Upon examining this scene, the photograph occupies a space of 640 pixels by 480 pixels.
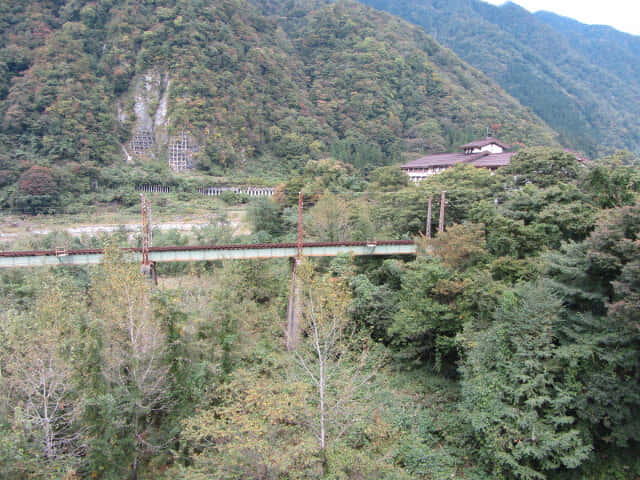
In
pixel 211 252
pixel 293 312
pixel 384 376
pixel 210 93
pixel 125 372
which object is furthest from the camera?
pixel 210 93

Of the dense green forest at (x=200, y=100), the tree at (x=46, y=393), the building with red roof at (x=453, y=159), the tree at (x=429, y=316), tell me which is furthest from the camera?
the dense green forest at (x=200, y=100)

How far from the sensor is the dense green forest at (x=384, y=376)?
11602mm

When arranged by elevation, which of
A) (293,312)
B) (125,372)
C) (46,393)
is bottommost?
(293,312)

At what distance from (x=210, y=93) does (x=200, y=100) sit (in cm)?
334

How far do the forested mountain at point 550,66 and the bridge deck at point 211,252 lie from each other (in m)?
86.2

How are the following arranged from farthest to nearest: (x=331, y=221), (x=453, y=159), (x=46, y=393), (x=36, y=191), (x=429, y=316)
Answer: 1. (x=453, y=159)
2. (x=36, y=191)
3. (x=331, y=221)
4. (x=429, y=316)
5. (x=46, y=393)

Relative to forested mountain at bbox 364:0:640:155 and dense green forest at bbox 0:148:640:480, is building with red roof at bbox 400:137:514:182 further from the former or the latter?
forested mountain at bbox 364:0:640:155

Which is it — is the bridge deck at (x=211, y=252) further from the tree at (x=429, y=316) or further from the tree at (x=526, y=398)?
the tree at (x=526, y=398)

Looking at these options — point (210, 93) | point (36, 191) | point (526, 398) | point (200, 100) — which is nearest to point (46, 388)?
point (526, 398)

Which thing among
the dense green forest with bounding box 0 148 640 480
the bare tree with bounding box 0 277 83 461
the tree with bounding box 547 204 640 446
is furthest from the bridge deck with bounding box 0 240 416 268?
the tree with bounding box 547 204 640 446

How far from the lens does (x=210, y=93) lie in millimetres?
79875

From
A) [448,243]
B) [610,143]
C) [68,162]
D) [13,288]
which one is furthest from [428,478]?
[610,143]

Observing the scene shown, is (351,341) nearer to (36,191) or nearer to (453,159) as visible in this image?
(453,159)

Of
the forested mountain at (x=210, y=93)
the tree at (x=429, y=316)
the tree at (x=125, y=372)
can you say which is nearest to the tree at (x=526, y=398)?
the tree at (x=429, y=316)
